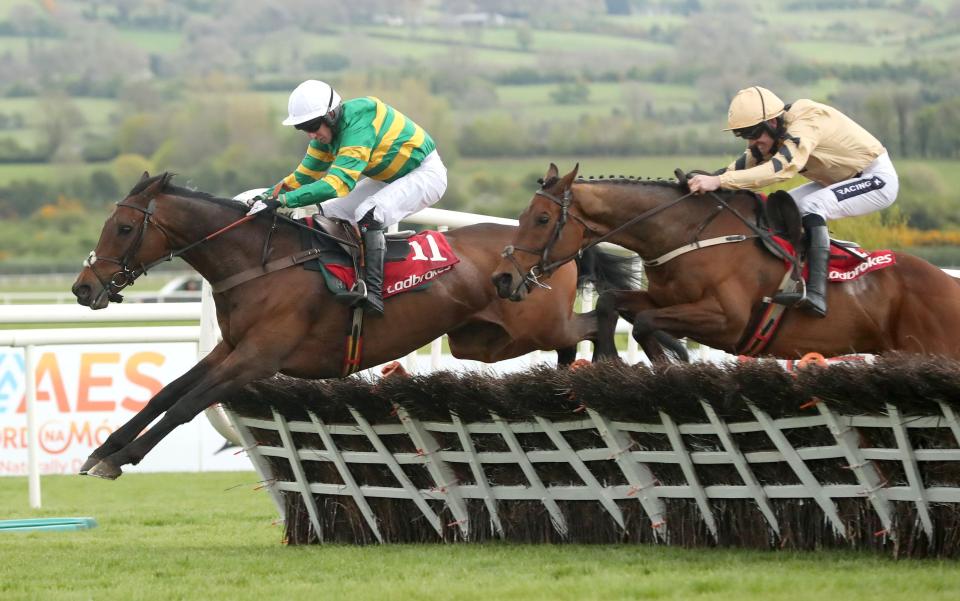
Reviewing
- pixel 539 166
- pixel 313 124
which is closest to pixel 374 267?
pixel 313 124

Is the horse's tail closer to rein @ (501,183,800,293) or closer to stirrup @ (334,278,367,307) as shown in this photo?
rein @ (501,183,800,293)

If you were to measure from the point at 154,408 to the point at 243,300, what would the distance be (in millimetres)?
611

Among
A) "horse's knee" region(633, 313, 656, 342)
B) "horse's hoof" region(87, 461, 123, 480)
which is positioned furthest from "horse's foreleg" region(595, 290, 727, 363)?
"horse's hoof" region(87, 461, 123, 480)

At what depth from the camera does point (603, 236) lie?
6.48m

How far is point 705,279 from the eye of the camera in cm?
648

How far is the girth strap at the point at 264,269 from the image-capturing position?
6.68m

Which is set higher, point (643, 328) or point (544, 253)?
point (544, 253)

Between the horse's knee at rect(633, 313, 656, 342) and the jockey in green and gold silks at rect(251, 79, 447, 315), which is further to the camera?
the jockey in green and gold silks at rect(251, 79, 447, 315)

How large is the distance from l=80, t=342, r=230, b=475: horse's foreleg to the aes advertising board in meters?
4.83

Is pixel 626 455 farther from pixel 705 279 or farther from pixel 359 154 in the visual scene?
pixel 359 154

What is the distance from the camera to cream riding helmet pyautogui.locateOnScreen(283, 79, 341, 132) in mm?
6704

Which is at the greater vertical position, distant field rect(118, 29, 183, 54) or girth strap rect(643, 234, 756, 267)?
distant field rect(118, 29, 183, 54)

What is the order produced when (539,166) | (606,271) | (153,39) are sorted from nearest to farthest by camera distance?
(606,271), (539,166), (153,39)

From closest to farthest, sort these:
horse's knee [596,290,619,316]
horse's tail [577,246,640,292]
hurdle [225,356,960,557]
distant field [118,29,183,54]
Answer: hurdle [225,356,960,557] → horse's knee [596,290,619,316] → horse's tail [577,246,640,292] → distant field [118,29,183,54]
